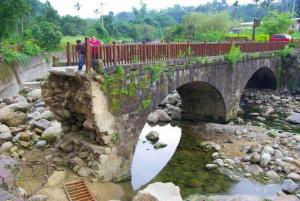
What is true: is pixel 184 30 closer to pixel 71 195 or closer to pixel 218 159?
pixel 218 159

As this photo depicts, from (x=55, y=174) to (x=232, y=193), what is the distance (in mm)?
5945

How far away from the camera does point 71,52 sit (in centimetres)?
1149

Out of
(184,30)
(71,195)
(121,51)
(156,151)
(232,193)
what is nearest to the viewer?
(71,195)

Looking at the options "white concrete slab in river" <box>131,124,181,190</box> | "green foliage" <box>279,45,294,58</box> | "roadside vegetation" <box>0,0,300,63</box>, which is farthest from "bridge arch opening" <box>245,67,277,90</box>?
"white concrete slab in river" <box>131,124,181,190</box>

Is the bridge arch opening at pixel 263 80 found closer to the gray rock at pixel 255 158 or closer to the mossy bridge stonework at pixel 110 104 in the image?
the gray rock at pixel 255 158

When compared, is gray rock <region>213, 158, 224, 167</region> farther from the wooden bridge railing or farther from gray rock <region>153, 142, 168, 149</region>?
the wooden bridge railing

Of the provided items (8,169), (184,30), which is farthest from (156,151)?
(184,30)

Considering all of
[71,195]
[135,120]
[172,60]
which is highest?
[172,60]

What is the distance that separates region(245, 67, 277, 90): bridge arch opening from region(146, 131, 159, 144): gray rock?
14001 mm

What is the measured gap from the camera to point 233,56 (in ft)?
58.0

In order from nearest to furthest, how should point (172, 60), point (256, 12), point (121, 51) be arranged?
point (121, 51) < point (172, 60) < point (256, 12)

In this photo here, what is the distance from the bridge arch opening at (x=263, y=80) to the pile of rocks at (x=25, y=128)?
61.3ft

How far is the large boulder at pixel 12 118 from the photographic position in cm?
1441

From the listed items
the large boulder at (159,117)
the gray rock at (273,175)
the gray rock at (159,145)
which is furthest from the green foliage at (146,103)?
the large boulder at (159,117)
